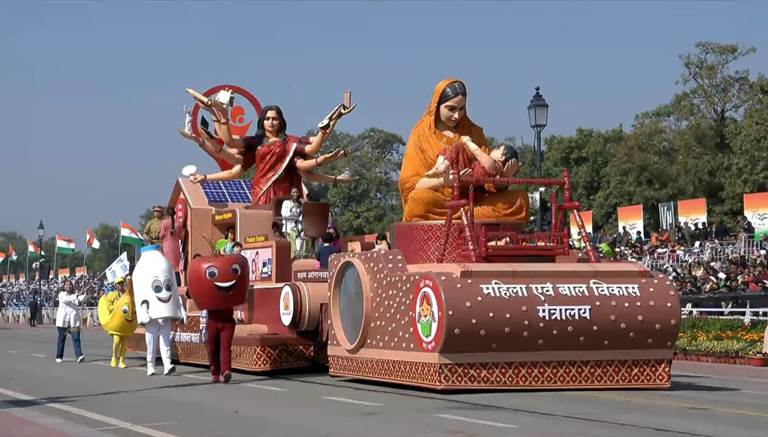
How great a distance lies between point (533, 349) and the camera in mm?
14602

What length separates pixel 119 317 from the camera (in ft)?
69.7

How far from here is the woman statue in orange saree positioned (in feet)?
54.2

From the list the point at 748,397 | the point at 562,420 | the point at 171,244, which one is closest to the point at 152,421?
the point at 562,420

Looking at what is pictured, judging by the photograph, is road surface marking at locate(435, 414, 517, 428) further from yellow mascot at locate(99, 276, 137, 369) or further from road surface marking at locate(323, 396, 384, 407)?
yellow mascot at locate(99, 276, 137, 369)

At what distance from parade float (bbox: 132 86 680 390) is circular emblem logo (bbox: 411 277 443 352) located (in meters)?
0.01

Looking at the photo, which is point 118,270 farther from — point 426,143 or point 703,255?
point 703,255

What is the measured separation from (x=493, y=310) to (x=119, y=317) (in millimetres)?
9210

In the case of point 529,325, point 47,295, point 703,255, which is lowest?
point 47,295

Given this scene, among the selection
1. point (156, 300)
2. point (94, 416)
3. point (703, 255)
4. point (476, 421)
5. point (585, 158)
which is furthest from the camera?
point (585, 158)

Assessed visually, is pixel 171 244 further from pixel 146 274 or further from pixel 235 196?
pixel 146 274

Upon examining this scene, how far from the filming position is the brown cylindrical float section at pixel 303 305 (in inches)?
712

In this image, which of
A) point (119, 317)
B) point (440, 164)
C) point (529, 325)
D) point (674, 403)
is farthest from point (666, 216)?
point (674, 403)

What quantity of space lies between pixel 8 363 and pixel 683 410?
15.0 meters

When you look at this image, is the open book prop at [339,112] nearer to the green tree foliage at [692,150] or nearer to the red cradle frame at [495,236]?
the red cradle frame at [495,236]
